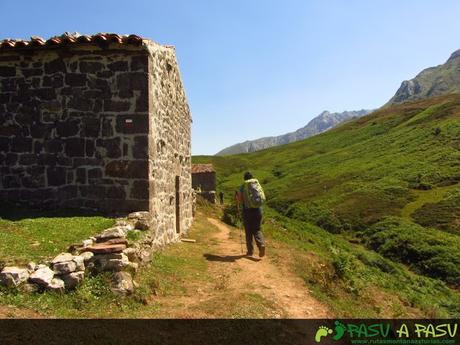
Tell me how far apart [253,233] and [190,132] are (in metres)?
8.47

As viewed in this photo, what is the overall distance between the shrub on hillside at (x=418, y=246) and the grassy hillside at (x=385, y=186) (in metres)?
0.06

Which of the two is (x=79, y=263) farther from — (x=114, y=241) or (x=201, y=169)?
(x=201, y=169)

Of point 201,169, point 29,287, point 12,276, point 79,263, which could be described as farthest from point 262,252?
point 201,169

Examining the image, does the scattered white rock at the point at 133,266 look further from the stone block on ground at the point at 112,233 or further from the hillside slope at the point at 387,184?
the hillside slope at the point at 387,184

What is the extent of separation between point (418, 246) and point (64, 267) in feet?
92.3

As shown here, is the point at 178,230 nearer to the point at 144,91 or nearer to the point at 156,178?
the point at 156,178

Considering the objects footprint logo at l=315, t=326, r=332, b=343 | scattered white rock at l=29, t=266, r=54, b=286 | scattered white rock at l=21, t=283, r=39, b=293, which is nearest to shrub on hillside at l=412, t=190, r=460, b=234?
footprint logo at l=315, t=326, r=332, b=343

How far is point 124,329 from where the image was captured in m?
6.46

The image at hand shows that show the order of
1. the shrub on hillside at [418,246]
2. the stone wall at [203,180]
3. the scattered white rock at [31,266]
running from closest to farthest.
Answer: the scattered white rock at [31,266], the shrub on hillside at [418,246], the stone wall at [203,180]

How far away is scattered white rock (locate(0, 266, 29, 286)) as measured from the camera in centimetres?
700

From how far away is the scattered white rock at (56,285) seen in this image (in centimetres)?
714

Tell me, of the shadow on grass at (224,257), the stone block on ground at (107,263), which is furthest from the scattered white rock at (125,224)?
the shadow on grass at (224,257)

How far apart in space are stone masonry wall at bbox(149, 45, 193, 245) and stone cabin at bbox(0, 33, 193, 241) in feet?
0.35

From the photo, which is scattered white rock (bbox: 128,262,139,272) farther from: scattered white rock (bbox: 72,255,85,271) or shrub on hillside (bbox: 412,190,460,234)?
shrub on hillside (bbox: 412,190,460,234)
